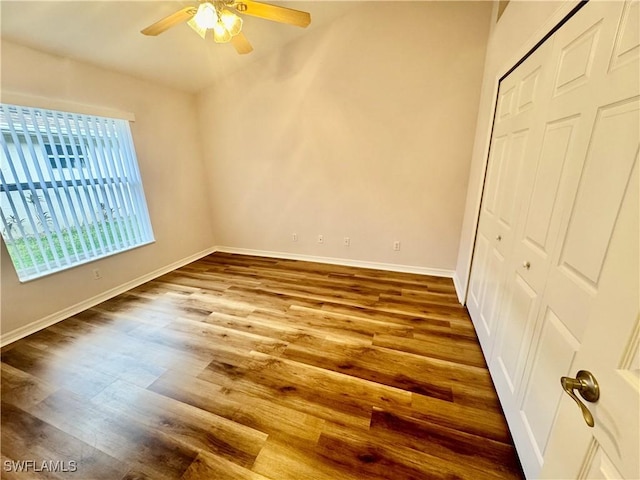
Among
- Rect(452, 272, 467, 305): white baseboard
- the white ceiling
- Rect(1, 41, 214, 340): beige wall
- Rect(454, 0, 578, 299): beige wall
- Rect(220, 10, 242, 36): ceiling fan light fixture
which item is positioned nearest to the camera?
Rect(454, 0, 578, 299): beige wall

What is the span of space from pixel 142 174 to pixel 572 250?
3846mm

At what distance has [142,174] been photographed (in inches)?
121

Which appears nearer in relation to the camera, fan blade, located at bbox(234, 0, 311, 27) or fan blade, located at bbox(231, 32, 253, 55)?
fan blade, located at bbox(234, 0, 311, 27)

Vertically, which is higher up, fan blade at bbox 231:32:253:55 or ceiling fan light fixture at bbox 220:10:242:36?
fan blade at bbox 231:32:253:55

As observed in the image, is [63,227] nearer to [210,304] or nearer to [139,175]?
[139,175]

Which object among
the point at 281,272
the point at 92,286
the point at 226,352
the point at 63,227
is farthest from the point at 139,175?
the point at 226,352

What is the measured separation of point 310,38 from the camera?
114 inches

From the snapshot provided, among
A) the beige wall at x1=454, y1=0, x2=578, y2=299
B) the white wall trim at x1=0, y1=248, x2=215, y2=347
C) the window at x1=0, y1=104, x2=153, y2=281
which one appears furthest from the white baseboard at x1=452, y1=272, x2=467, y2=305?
the window at x1=0, y1=104, x2=153, y2=281

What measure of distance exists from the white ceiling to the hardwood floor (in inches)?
94.9

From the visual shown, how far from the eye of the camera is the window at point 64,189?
2.10 m

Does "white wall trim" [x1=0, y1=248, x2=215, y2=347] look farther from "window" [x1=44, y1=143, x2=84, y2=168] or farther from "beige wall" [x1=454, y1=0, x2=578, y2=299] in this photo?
"beige wall" [x1=454, y1=0, x2=578, y2=299]

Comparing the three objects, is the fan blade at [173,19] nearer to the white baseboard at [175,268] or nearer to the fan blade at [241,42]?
the fan blade at [241,42]

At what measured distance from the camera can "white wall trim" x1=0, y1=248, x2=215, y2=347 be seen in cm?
217

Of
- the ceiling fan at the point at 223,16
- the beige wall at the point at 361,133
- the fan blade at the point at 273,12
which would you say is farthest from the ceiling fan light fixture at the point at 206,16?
the beige wall at the point at 361,133
